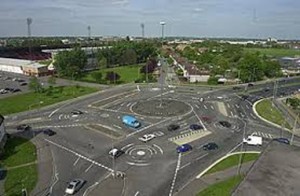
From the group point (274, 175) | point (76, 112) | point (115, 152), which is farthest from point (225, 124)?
point (76, 112)

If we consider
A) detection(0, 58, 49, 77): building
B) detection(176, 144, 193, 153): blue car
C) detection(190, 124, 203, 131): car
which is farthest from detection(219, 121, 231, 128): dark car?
detection(0, 58, 49, 77): building

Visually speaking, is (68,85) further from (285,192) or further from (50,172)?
(285,192)

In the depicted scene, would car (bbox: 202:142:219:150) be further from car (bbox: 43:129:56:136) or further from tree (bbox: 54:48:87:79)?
tree (bbox: 54:48:87:79)

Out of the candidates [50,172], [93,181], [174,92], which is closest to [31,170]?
[50,172]

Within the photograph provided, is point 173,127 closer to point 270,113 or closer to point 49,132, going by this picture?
point 49,132

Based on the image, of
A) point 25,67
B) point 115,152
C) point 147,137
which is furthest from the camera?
point 25,67

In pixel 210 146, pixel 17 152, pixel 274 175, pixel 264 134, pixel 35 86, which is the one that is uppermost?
pixel 274 175

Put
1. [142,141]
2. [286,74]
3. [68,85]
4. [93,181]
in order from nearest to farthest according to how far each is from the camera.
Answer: [93,181] < [142,141] < [68,85] < [286,74]
